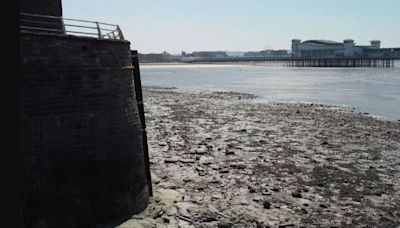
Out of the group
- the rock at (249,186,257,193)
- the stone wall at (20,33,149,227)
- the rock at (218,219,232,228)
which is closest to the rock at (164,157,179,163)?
the rock at (249,186,257,193)

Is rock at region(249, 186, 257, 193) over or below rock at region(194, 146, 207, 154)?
over

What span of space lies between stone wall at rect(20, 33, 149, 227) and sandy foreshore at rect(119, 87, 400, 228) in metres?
0.99

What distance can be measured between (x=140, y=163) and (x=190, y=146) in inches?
429

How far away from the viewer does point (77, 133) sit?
941cm

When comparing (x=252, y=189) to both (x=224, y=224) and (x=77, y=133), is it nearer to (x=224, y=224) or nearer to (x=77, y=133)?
(x=224, y=224)

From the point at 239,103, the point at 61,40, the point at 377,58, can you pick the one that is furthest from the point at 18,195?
the point at 377,58

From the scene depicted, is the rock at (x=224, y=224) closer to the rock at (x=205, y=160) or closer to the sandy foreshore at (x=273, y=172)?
the sandy foreshore at (x=273, y=172)

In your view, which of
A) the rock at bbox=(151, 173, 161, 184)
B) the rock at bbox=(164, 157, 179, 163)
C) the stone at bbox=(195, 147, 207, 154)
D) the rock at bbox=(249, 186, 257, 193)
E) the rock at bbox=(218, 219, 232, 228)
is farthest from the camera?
the stone at bbox=(195, 147, 207, 154)

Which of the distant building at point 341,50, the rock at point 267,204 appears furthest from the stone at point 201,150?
the distant building at point 341,50

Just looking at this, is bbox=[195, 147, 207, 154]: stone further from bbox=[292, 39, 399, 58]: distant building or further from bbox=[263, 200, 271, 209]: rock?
bbox=[292, 39, 399, 58]: distant building

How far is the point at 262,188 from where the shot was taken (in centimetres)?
1509

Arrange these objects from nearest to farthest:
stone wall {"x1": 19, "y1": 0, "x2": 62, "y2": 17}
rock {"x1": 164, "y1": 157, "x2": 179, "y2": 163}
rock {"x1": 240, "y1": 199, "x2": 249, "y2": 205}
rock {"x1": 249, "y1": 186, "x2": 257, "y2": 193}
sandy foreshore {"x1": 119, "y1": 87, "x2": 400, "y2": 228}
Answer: sandy foreshore {"x1": 119, "y1": 87, "x2": 400, "y2": 228}, stone wall {"x1": 19, "y1": 0, "x2": 62, "y2": 17}, rock {"x1": 240, "y1": 199, "x2": 249, "y2": 205}, rock {"x1": 249, "y1": 186, "x2": 257, "y2": 193}, rock {"x1": 164, "y1": 157, "x2": 179, "y2": 163}

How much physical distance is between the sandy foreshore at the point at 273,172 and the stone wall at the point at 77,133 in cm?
99

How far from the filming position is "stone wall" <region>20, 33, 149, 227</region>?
8555mm
